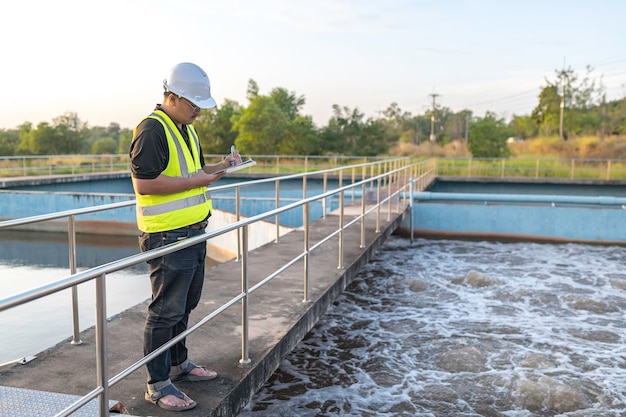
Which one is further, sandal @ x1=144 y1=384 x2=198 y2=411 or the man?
sandal @ x1=144 y1=384 x2=198 y2=411

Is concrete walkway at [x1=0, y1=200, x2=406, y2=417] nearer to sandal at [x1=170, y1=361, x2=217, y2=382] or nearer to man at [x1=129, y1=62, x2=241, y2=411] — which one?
sandal at [x1=170, y1=361, x2=217, y2=382]

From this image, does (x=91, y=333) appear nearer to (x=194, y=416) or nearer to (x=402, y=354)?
(x=194, y=416)

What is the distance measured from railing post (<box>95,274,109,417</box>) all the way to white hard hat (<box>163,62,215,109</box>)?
0.97m

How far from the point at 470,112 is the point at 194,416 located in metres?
103

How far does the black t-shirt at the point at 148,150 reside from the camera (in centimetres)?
246

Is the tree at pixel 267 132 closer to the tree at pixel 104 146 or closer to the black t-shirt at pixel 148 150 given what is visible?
the black t-shirt at pixel 148 150

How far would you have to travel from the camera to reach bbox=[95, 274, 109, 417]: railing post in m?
2.04

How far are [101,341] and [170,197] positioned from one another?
0.82m

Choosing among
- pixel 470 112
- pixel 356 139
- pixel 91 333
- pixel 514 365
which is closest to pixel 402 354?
pixel 514 365

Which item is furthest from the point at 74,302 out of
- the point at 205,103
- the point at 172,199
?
the point at 205,103

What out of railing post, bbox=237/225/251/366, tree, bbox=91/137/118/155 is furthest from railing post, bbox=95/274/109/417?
tree, bbox=91/137/118/155

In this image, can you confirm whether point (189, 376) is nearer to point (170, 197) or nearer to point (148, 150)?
point (170, 197)

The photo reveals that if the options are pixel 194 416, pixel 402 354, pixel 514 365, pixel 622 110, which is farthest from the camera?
pixel 622 110

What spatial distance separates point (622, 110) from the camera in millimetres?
47688
